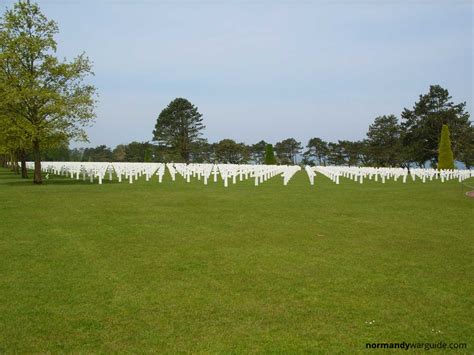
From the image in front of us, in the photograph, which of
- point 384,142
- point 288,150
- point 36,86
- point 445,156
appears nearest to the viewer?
point 36,86

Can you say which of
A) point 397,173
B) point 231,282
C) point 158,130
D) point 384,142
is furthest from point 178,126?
point 231,282

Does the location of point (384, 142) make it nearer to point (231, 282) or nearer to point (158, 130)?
point (158, 130)

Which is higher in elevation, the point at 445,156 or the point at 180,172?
the point at 445,156

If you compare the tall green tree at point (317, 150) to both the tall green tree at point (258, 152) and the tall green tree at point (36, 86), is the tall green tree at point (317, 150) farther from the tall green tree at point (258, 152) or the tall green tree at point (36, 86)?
the tall green tree at point (36, 86)

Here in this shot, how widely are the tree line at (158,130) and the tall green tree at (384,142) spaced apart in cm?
15

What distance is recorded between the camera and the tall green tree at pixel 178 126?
77.4 meters

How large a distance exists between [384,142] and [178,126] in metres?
34.7

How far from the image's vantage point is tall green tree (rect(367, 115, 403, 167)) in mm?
69500

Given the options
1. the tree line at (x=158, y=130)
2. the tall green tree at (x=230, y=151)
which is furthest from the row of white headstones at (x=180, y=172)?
the tall green tree at (x=230, y=151)

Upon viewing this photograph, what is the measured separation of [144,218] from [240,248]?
4.30 m

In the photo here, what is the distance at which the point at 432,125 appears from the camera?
59.0 meters

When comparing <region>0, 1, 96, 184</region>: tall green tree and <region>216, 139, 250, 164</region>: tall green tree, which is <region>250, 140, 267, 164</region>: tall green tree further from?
<region>0, 1, 96, 184</region>: tall green tree

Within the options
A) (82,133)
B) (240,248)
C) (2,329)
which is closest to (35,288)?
(2,329)

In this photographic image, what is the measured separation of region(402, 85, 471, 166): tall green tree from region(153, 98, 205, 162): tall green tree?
114 feet
